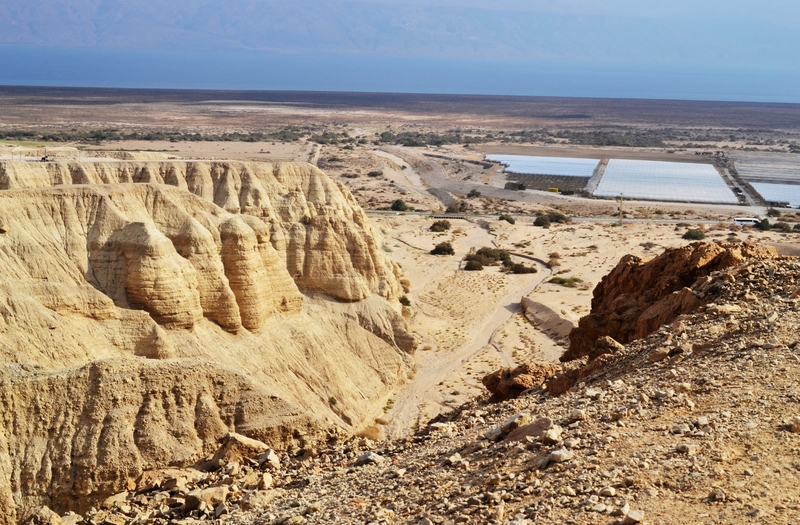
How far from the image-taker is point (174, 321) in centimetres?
2941

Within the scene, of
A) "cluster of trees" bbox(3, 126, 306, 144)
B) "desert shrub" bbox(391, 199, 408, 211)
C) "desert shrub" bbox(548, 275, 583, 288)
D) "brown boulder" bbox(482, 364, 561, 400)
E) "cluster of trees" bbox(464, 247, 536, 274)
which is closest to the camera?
"brown boulder" bbox(482, 364, 561, 400)

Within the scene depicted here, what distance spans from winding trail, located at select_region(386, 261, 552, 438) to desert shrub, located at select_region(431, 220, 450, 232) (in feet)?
76.4

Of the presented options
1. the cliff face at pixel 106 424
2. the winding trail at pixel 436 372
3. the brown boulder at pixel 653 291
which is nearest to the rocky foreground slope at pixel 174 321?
the cliff face at pixel 106 424

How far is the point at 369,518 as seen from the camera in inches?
586

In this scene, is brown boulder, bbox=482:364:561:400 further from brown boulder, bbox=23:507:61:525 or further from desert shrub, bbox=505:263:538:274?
desert shrub, bbox=505:263:538:274

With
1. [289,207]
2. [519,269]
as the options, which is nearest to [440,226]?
[519,269]

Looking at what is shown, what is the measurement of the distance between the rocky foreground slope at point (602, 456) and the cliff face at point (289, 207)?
1519cm

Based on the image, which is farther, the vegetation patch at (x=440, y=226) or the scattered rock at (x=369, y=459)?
the vegetation patch at (x=440, y=226)

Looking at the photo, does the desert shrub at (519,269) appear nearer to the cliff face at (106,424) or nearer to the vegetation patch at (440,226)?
the vegetation patch at (440,226)

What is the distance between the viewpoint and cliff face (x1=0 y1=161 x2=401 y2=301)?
37.2 m

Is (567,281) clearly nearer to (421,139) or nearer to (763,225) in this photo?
(763,225)

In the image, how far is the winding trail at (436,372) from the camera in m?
34.1

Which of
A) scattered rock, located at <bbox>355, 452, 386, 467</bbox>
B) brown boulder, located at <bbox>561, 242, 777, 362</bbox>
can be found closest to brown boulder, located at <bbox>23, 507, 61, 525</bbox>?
scattered rock, located at <bbox>355, 452, 386, 467</bbox>

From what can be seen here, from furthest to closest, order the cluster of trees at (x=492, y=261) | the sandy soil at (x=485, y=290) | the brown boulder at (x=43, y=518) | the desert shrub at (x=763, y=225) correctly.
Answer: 1. the desert shrub at (x=763, y=225)
2. the cluster of trees at (x=492, y=261)
3. the sandy soil at (x=485, y=290)
4. the brown boulder at (x=43, y=518)
